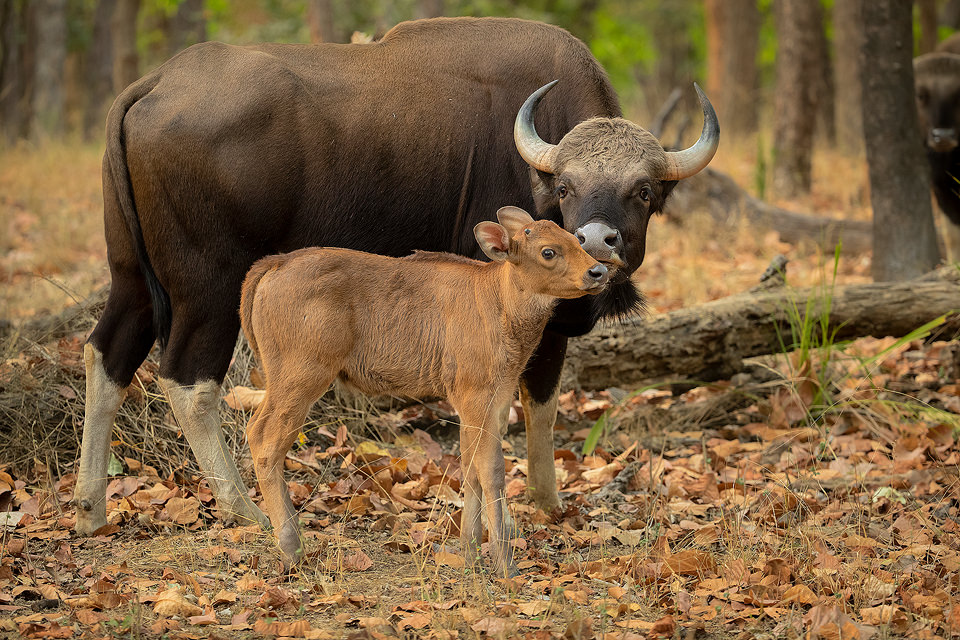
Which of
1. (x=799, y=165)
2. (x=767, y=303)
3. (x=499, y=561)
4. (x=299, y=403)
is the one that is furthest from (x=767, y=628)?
(x=799, y=165)

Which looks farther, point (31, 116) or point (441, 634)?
point (31, 116)

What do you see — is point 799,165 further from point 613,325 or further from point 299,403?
point 299,403

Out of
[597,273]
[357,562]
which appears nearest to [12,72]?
[357,562]

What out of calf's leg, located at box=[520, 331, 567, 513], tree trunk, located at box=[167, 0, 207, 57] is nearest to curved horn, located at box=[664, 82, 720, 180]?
calf's leg, located at box=[520, 331, 567, 513]

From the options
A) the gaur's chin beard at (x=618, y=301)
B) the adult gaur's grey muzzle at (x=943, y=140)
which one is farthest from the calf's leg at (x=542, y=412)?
the adult gaur's grey muzzle at (x=943, y=140)

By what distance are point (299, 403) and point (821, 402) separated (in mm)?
4061

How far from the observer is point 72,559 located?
190 inches

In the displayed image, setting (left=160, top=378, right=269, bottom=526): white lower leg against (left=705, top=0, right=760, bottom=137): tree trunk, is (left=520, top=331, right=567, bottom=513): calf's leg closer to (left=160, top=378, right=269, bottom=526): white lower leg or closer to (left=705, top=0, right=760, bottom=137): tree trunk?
(left=160, top=378, right=269, bottom=526): white lower leg

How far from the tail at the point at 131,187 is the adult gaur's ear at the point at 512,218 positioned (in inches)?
77.6

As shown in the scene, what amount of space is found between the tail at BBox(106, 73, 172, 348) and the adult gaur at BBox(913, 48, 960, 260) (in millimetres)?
7688

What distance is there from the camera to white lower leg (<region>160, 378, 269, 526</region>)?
5191mm

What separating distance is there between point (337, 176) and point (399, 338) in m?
1.24

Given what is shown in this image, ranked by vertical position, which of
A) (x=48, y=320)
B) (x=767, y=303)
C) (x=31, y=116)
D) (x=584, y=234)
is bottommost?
(x=31, y=116)

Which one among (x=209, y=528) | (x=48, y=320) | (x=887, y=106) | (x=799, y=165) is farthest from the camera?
(x=799, y=165)
